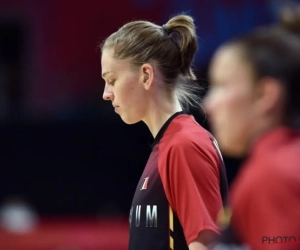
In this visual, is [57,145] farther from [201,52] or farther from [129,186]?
[201,52]

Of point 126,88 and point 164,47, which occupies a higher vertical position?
point 164,47

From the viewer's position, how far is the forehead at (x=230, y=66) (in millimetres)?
1261

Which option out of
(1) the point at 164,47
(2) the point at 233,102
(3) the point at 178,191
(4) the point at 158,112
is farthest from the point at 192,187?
(2) the point at 233,102

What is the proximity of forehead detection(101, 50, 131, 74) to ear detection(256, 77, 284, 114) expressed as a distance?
44.8 inches

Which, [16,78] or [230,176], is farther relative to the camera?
[16,78]

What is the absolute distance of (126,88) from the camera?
2.33m

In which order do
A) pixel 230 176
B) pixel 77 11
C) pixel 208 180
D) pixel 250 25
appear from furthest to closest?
pixel 77 11, pixel 250 25, pixel 230 176, pixel 208 180

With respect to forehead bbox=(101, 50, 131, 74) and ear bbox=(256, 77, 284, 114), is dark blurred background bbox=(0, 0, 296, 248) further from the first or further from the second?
ear bbox=(256, 77, 284, 114)

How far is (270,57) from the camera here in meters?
1.23

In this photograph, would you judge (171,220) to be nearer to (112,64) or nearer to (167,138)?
(167,138)

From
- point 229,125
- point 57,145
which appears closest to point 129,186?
point 57,145

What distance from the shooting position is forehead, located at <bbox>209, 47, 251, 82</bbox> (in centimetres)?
126

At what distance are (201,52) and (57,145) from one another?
1.70 m

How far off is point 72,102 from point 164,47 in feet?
17.7
